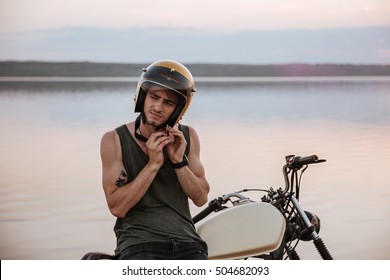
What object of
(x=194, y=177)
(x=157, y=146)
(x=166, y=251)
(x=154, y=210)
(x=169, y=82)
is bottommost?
(x=166, y=251)

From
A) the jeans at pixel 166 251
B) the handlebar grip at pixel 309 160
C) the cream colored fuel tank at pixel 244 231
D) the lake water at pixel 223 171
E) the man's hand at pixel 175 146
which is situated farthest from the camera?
the lake water at pixel 223 171

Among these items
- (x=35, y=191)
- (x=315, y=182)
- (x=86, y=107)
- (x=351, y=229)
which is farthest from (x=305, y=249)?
(x=86, y=107)

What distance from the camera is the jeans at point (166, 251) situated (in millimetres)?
3889

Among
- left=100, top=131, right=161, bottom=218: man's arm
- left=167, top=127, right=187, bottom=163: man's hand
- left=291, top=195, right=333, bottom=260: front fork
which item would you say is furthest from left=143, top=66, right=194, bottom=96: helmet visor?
left=291, top=195, right=333, bottom=260: front fork

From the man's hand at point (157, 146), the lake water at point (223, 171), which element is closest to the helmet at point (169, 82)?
the man's hand at point (157, 146)

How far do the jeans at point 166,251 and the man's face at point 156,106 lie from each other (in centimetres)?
57

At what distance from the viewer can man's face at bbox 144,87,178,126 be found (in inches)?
159

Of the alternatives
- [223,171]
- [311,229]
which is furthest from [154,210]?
[223,171]

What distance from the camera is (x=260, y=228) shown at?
4.19 m

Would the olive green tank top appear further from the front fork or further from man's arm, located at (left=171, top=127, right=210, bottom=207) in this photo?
the front fork

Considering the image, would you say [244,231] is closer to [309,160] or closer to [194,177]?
[194,177]

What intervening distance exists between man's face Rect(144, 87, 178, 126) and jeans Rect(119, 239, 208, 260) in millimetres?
574

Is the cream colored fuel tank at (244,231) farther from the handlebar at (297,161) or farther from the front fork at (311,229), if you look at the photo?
the handlebar at (297,161)

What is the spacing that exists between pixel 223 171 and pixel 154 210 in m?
3.73
